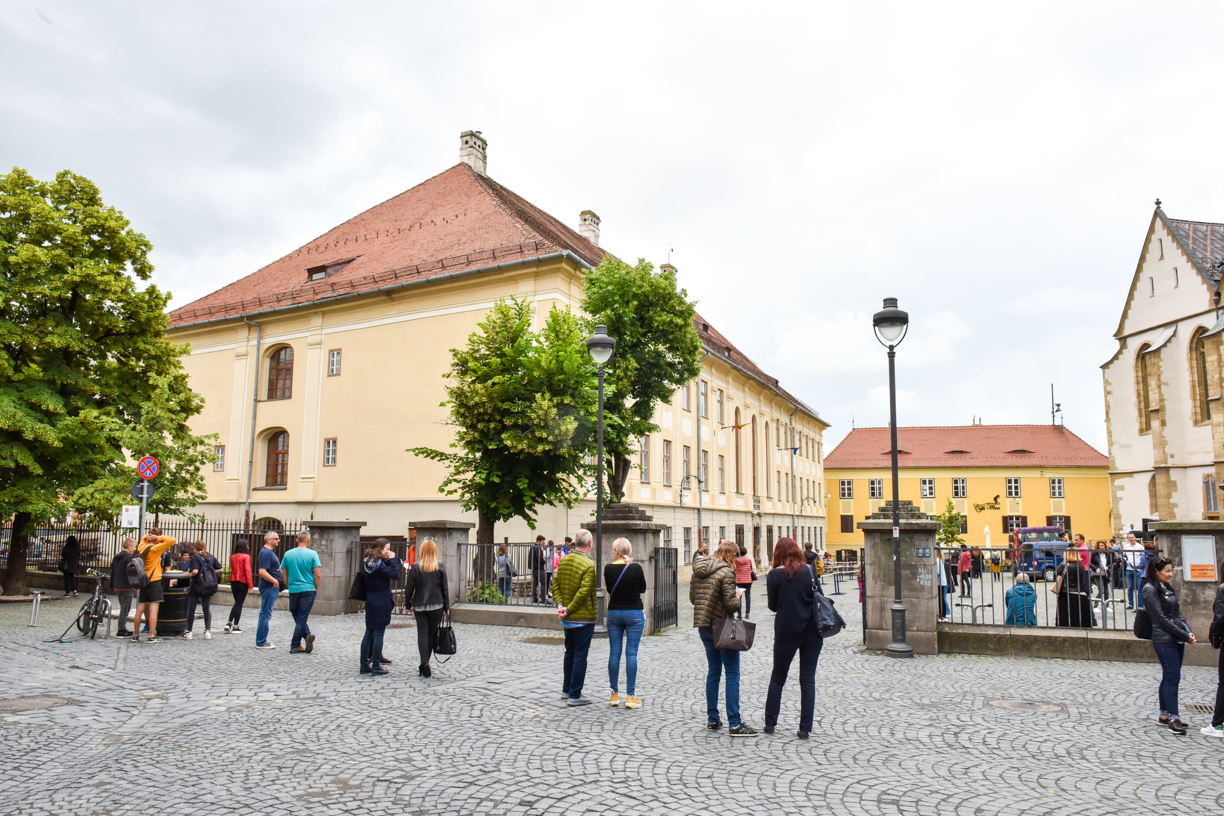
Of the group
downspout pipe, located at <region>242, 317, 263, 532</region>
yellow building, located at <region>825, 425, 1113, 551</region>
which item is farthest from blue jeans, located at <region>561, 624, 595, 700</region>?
yellow building, located at <region>825, 425, 1113, 551</region>

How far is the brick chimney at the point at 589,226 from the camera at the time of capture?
4100cm

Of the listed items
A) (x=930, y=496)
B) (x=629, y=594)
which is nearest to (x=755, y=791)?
(x=629, y=594)

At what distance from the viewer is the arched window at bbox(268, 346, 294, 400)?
33156 mm

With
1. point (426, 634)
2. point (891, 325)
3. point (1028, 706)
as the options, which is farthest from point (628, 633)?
point (891, 325)

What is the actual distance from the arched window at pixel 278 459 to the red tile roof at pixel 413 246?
5.09 m

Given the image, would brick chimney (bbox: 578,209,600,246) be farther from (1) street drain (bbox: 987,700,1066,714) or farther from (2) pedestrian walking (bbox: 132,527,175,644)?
(1) street drain (bbox: 987,700,1066,714)

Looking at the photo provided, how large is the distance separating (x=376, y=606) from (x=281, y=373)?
1026 inches

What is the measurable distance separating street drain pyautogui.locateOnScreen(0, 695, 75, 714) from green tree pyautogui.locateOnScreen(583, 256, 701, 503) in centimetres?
1669

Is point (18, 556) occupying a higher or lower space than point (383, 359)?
lower

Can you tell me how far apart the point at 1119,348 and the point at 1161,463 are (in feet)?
22.6

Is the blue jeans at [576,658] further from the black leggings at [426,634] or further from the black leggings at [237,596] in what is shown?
the black leggings at [237,596]

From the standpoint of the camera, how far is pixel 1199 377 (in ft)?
129

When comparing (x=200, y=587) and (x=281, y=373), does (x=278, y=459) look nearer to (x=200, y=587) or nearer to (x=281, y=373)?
(x=281, y=373)

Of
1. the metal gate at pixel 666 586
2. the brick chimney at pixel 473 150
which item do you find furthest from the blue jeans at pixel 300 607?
the brick chimney at pixel 473 150
